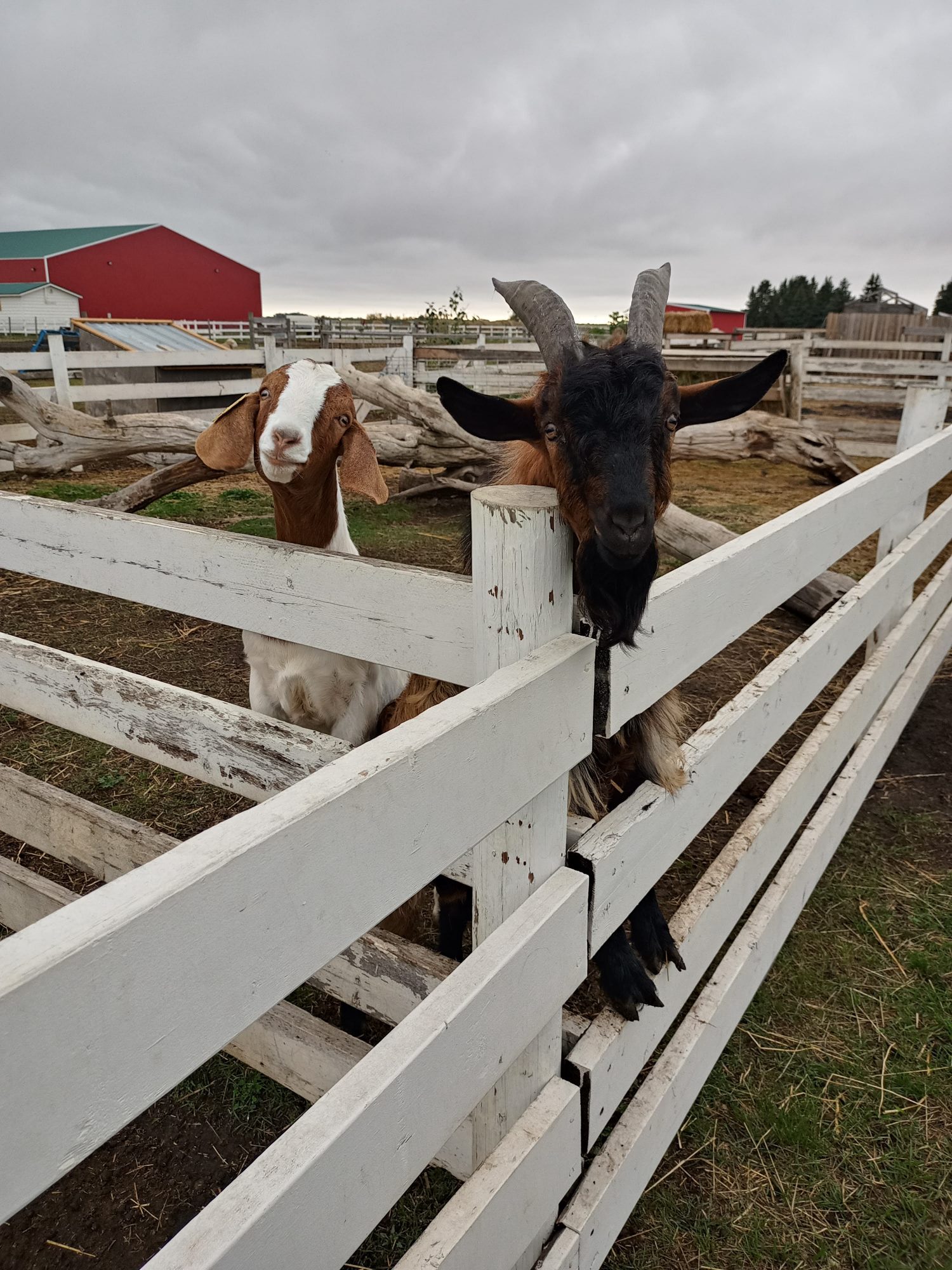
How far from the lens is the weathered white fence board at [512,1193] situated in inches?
51.3

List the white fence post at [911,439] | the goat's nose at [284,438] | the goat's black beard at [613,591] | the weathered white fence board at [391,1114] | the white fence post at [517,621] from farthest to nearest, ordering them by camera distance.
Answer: the white fence post at [911,439] < the goat's nose at [284,438] < the goat's black beard at [613,591] < the white fence post at [517,621] < the weathered white fence board at [391,1114]

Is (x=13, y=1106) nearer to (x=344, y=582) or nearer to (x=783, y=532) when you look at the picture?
(x=344, y=582)

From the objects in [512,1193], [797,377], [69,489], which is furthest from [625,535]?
[797,377]

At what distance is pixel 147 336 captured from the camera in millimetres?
15211

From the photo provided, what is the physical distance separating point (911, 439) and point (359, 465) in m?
3.42

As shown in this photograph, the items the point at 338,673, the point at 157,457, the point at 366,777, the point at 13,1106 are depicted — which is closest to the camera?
the point at 13,1106

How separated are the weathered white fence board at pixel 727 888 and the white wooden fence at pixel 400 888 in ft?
0.04

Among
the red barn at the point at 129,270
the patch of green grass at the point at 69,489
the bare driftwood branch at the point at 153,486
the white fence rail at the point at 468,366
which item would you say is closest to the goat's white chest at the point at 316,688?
the bare driftwood branch at the point at 153,486

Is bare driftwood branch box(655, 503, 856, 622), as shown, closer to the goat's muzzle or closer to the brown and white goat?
the brown and white goat

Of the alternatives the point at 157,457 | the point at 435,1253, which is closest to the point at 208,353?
the point at 157,457

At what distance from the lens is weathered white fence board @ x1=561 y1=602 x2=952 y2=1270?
176cm

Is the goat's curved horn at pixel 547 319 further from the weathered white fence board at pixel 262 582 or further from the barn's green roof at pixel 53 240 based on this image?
the barn's green roof at pixel 53 240

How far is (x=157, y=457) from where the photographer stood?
30.9 ft

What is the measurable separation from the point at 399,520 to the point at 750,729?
6413 mm
